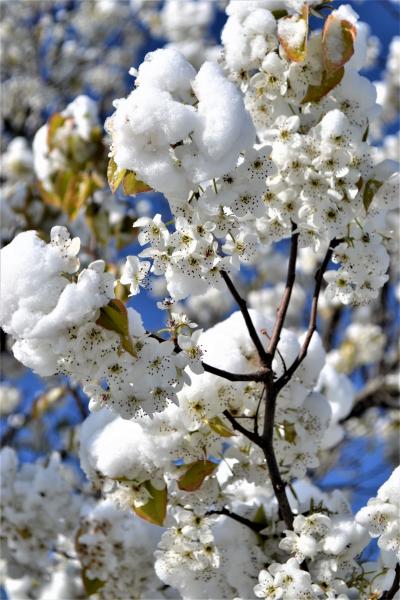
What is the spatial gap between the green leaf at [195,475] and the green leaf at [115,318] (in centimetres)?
42

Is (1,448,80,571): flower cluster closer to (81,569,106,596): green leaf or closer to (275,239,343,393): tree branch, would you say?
(81,569,106,596): green leaf

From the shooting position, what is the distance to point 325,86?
1.26 meters

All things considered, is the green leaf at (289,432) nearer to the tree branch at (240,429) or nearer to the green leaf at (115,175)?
the tree branch at (240,429)

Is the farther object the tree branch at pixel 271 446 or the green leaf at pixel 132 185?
the tree branch at pixel 271 446

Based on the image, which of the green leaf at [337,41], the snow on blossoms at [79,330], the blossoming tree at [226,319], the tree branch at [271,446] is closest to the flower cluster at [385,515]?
the blossoming tree at [226,319]

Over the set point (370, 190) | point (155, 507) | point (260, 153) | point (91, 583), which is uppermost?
point (370, 190)

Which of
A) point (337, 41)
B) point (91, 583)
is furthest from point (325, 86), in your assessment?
point (91, 583)

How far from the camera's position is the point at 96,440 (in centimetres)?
140

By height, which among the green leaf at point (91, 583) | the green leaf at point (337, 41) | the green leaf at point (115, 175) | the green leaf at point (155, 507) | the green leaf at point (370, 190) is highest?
the green leaf at point (337, 41)

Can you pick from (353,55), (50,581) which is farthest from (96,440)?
(50,581)

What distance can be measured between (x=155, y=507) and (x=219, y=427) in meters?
0.21

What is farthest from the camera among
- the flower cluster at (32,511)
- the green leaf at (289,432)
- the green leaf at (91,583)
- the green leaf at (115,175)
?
the flower cluster at (32,511)

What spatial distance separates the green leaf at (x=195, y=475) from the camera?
124 centimetres

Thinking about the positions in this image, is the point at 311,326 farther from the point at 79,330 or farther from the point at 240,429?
the point at 79,330
